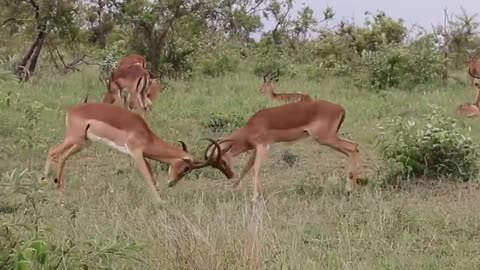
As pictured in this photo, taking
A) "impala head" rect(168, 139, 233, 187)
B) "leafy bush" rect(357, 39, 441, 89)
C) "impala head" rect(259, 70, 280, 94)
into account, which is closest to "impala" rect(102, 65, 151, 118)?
"impala head" rect(259, 70, 280, 94)

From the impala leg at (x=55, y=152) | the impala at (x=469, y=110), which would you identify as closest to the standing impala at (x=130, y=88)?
the impala leg at (x=55, y=152)

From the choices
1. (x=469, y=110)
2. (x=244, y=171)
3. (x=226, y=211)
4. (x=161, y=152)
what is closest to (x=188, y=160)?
(x=161, y=152)

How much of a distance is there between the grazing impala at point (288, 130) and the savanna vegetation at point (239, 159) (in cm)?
32

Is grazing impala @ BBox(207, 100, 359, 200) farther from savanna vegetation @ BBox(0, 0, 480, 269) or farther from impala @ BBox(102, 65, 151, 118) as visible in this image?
impala @ BBox(102, 65, 151, 118)

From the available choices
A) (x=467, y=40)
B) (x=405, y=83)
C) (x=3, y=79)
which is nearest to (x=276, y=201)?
(x=3, y=79)

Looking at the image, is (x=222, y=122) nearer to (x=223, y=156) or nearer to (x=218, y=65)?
(x=223, y=156)

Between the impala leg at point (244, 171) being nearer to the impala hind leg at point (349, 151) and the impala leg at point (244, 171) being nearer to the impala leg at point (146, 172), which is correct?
the impala hind leg at point (349, 151)

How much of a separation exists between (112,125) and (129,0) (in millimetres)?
8234

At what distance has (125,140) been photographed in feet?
24.4

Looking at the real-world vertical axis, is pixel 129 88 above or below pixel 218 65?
above

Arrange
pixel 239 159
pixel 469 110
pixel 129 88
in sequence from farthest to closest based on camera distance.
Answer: pixel 469 110
pixel 129 88
pixel 239 159

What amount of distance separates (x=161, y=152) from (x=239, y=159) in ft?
5.59

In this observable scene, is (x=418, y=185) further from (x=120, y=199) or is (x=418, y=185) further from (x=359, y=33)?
(x=359, y=33)

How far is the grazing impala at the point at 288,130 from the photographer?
777 centimetres
